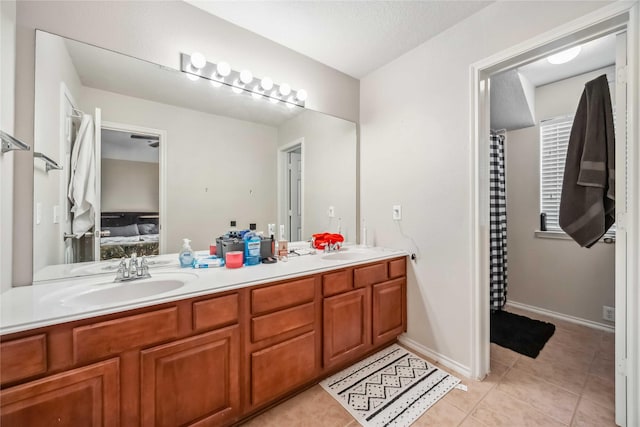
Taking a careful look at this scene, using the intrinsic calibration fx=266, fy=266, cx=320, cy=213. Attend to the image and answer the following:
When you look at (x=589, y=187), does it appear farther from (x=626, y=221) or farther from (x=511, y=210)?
(x=511, y=210)

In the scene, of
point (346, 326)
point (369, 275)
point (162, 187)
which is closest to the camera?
point (162, 187)

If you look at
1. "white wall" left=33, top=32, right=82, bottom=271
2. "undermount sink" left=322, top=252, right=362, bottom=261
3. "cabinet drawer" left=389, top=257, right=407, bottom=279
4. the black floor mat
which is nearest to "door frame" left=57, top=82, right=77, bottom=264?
"white wall" left=33, top=32, right=82, bottom=271

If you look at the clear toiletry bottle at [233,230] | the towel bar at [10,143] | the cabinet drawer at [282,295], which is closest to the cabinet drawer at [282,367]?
the cabinet drawer at [282,295]

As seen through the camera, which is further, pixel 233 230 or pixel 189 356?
pixel 233 230

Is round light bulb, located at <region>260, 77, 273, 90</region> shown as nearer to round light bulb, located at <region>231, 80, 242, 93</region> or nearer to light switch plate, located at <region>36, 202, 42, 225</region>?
round light bulb, located at <region>231, 80, 242, 93</region>

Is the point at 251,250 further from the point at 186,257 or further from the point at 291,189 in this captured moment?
the point at 291,189

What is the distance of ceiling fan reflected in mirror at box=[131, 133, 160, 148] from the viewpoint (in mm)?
1611

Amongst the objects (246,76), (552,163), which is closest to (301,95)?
(246,76)

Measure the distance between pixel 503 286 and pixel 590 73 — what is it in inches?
86.6

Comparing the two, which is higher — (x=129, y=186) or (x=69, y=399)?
(x=129, y=186)

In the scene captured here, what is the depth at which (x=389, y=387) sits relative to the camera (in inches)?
67.7

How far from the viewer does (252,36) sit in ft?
6.44

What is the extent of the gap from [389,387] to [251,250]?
4.11 feet

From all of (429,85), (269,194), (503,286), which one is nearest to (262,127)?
(269,194)
